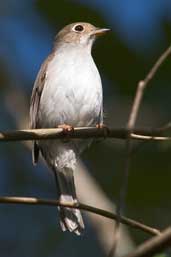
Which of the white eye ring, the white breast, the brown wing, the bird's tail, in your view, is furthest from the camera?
the white eye ring

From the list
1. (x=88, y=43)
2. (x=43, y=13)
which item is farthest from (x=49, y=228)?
(x=88, y=43)

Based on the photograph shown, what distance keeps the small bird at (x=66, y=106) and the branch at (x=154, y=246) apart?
3.20 meters

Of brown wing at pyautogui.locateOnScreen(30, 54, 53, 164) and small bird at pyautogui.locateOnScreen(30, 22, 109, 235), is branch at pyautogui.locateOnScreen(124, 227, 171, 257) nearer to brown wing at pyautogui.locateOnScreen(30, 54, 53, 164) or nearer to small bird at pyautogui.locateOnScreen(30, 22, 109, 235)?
small bird at pyautogui.locateOnScreen(30, 22, 109, 235)

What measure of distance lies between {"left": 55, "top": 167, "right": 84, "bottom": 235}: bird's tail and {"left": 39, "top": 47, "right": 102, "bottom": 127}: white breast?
1.33 ft

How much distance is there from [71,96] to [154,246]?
3552mm

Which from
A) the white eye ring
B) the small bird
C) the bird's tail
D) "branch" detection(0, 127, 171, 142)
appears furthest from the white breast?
"branch" detection(0, 127, 171, 142)

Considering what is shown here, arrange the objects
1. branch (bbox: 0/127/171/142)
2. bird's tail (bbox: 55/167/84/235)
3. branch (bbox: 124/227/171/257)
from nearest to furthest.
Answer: branch (bbox: 124/227/171/257) → branch (bbox: 0/127/171/142) → bird's tail (bbox: 55/167/84/235)

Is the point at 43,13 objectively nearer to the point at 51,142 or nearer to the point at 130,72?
the point at 130,72

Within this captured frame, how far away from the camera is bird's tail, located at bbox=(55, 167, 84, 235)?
504 centimetres

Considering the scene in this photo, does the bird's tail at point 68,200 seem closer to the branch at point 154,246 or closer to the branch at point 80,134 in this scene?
the branch at point 80,134

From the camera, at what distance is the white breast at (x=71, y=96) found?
5461mm

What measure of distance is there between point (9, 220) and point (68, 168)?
381 cm

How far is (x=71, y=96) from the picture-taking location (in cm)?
546

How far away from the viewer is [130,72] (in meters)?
8.48
